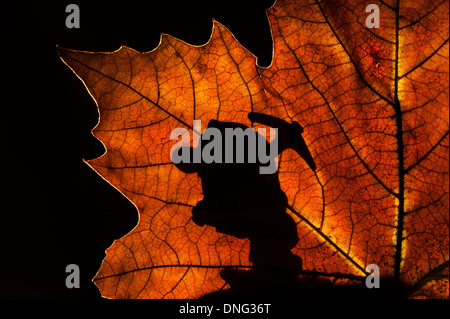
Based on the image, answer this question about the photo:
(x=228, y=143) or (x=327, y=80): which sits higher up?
(x=327, y=80)

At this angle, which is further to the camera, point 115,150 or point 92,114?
point 92,114

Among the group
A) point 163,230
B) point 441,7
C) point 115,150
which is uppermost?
point 441,7

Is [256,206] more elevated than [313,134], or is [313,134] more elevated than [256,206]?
[313,134]

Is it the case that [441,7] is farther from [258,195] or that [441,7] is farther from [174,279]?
[174,279]

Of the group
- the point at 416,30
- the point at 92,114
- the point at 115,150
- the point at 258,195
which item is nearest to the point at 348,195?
the point at 258,195
